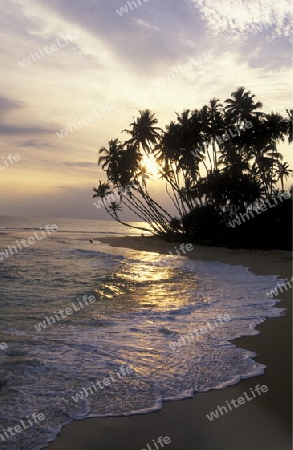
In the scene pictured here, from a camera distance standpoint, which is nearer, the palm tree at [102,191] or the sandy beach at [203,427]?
the sandy beach at [203,427]

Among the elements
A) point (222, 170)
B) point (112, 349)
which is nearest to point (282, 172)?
point (222, 170)

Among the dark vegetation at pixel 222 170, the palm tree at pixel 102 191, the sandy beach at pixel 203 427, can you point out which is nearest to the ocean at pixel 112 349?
the sandy beach at pixel 203 427

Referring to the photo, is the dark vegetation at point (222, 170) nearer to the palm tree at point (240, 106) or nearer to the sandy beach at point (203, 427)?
the palm tree at point (240, 106)

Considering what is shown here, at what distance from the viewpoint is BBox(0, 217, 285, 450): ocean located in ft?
16.6

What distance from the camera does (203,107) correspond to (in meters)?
49.1

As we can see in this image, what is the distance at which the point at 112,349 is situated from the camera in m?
7.59

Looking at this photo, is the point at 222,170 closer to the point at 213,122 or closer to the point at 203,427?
the point at 213,122

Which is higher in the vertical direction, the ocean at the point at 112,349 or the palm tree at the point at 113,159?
the palm tree at the point at 113,159

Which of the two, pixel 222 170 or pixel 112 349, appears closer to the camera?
pixel 112 349

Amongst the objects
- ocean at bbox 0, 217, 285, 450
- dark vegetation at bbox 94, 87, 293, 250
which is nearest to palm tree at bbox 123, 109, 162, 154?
dark vegetation at bbox 94, 87, 293, 250

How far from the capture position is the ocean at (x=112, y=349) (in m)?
5.07

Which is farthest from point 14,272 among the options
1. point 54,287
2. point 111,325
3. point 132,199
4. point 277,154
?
point 132,199

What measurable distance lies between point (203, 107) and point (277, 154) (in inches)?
396

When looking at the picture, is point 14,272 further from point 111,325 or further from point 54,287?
point 111,325
